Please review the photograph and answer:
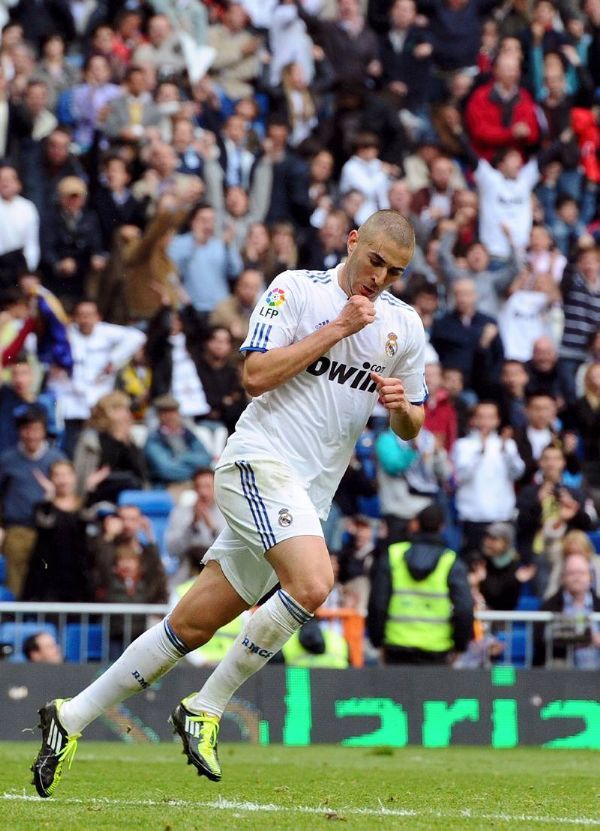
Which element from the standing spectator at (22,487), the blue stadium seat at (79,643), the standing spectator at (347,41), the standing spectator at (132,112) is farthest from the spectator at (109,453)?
the standing spectator at (347,41)

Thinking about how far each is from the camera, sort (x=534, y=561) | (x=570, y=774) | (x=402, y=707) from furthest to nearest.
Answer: (x=534, y=561) < (x=402, y=707) < (x=570, y=774)

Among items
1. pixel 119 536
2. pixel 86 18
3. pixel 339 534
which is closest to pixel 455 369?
pixel 339 534

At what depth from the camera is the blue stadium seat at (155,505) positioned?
1566 cm

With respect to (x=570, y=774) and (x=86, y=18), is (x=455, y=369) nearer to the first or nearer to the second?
(x=86, y=18)

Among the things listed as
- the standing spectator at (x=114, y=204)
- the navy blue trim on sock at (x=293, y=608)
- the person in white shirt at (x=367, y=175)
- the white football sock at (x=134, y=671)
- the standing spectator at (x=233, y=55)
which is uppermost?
the standing spectator at (x=233, y=55)

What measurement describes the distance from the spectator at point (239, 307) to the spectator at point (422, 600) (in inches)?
165

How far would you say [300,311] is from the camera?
7.68 meters

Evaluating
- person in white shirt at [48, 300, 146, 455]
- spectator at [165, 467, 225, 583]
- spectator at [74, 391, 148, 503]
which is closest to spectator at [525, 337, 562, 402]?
person in white shirt at [48, 300, 146, 455]

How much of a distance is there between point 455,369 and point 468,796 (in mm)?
9782

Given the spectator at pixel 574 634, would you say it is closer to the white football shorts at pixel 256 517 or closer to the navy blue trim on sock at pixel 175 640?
the white football shorts at pixel 256 517

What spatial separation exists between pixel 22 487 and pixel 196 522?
152cm

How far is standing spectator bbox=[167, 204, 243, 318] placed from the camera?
17.8 metres

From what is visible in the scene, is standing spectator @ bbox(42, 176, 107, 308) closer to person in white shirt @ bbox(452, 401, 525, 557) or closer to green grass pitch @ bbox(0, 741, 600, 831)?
person in white shirt @ bbox(452, 401, 525, 557)

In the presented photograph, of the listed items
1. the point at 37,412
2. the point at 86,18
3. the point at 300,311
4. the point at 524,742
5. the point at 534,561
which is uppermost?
the point at 86,18
